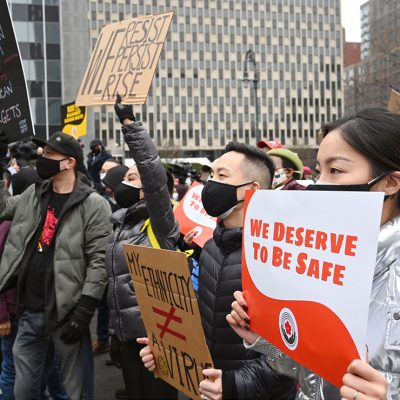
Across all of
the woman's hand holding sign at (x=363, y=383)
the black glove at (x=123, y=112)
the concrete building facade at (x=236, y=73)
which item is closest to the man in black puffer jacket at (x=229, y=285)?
the black glove at (x=123, y=112)

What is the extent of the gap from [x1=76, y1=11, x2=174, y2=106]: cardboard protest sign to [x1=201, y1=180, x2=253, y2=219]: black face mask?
101cm

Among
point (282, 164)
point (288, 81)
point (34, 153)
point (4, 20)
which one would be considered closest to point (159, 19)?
point (4, 20)

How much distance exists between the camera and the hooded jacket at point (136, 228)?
3.02m

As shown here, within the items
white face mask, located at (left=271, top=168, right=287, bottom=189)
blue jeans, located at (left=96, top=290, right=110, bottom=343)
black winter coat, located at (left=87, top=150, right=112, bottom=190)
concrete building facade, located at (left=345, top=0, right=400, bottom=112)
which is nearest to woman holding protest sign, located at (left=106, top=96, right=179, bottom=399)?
white face mask, located at (left=271, top=168, right=287, bottom=189)

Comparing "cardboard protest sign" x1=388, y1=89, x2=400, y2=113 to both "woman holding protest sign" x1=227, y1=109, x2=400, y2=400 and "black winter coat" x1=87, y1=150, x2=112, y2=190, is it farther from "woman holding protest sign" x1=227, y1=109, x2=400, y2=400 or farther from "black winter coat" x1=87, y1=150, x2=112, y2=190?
"black winter coat" x1=87, y1=150, x2=112, y2=190

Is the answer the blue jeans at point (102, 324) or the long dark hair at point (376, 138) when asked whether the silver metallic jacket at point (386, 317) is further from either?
the blue jeans at point (102, 324)

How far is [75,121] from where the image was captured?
9070mm

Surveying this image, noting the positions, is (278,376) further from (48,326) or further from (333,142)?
(48,326)

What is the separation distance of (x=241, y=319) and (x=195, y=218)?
226cm

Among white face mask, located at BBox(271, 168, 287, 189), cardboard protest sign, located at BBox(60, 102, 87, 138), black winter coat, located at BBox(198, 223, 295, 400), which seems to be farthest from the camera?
cardboard protest sign, located at BBox(60, 102, 87, 138)

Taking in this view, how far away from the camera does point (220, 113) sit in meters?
100

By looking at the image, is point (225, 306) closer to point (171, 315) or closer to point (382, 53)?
point (171, 315)

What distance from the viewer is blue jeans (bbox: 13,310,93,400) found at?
3.52 metres

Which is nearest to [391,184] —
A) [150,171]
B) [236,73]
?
[150,171]
